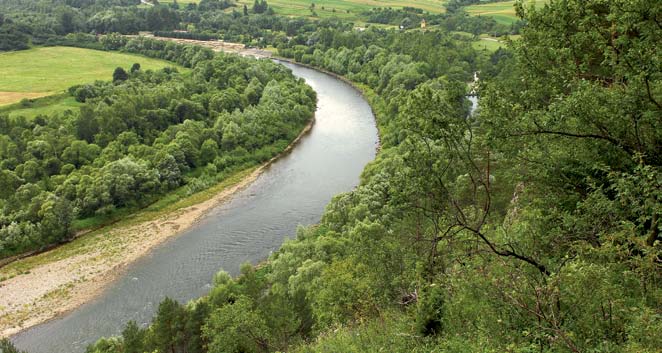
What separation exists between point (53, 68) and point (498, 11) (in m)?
113

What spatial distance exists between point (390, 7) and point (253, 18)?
4563cm

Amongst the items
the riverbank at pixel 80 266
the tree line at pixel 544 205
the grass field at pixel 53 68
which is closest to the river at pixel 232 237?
the riverbank at pixel 80 266

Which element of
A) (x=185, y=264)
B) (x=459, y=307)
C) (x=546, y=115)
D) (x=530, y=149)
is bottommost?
(x=185, y=264)

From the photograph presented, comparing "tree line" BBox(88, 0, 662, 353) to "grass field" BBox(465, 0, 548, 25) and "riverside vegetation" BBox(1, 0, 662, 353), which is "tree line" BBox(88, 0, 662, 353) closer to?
"riverside vegetation" BBox(1, 0, 662, 353)

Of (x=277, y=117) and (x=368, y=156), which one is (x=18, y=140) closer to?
(x=277, y=117)

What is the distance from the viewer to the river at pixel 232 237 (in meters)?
34.8

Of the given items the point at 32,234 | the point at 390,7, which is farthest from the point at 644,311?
the point at 390,7

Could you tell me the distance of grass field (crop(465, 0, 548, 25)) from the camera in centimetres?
12900

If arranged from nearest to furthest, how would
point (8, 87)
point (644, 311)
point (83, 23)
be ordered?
point (644, 311)
point (8, 87)
point (83, 23)

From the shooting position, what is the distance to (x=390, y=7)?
162750mm

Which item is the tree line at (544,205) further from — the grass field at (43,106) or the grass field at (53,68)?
the grass field at (53,68)

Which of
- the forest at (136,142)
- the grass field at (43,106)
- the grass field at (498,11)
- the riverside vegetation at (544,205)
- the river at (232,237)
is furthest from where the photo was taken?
the grass field at (498,11)

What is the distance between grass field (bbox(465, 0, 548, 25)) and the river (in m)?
74.6

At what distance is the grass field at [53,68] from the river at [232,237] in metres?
47.8
